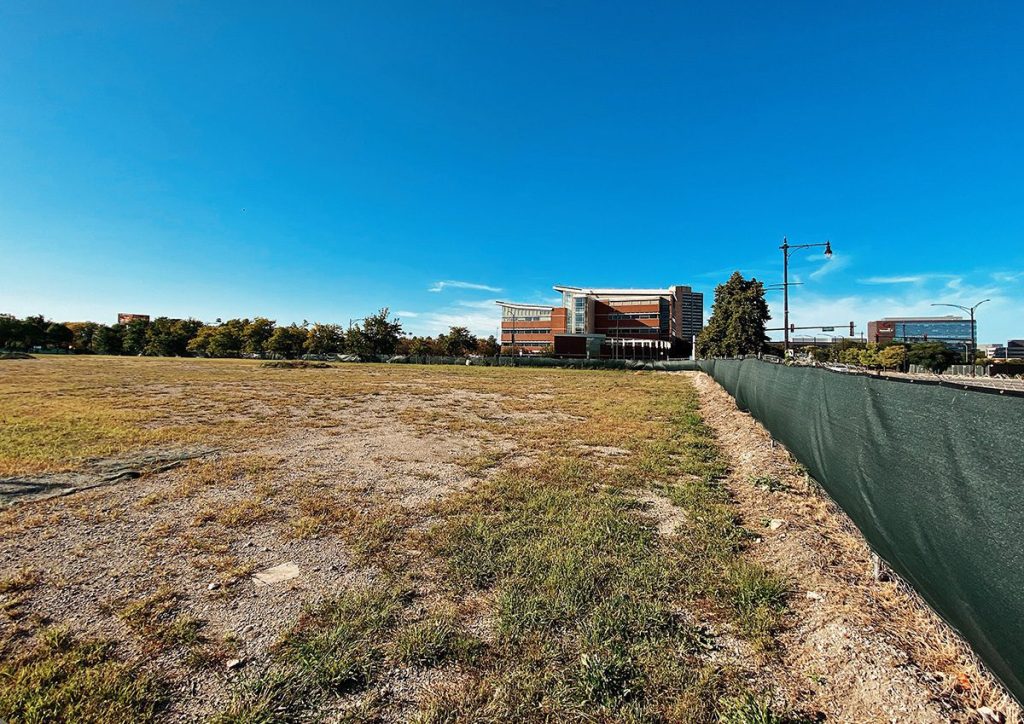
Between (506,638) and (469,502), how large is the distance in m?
2.80

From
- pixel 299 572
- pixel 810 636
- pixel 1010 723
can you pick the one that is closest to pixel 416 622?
pixel 299 572

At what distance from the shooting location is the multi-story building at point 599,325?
334ft

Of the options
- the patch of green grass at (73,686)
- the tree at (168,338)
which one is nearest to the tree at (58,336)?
the tree at (168,338)

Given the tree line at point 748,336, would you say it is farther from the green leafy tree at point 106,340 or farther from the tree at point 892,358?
the green leafy tree at point 106,340

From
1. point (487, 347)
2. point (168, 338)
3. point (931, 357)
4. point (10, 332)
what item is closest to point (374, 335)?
point (487, 347)

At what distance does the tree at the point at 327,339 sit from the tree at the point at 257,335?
1057 centimetres

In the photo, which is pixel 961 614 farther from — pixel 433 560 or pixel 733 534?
pixel 433 560

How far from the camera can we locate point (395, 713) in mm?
2338

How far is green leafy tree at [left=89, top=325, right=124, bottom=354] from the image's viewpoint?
97.2 m

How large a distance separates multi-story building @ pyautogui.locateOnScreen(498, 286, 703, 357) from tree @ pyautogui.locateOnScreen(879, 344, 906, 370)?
3874 centimetres

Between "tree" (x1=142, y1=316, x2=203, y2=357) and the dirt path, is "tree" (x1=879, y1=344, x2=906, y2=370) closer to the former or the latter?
the dirt path

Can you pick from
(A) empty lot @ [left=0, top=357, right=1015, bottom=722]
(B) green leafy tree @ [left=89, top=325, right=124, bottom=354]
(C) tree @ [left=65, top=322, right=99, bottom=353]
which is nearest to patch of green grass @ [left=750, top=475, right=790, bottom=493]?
(A) empty lot @ [left=0, top=357, right=1015, bottom=722]

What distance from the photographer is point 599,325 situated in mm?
110062

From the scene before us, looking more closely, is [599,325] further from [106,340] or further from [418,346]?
[106,340]
